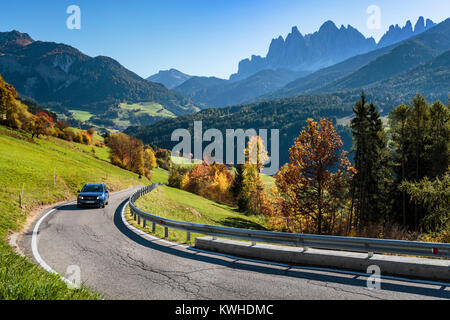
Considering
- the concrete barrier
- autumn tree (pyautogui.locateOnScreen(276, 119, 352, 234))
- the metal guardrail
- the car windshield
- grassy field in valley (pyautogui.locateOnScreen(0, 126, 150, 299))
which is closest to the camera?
grassy field in valley (pyautogui.locateOnScreen(0, 126, 150, 299))

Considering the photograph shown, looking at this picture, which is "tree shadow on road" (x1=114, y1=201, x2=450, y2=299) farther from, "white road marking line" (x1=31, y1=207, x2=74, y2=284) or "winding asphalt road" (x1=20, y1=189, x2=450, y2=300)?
"white road marking line" (x1=31, y1=207, x2=74, y2=284)

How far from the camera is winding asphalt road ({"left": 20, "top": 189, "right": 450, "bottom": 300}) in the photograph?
18.2 feet

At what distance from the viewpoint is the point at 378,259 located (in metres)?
6.71

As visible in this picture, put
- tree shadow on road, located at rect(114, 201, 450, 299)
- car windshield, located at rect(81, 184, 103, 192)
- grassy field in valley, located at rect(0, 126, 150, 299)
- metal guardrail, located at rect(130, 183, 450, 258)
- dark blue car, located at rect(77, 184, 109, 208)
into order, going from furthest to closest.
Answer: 1. car windshield, located at rect(81, 184, 103, 192)
2. dark blue car, located at rect(77, 184, 109, 208)
3. metal guardrail, located at rect(130, 183, 450, 258)
4. tree shadow on road, located at rect(114, 201, 450, 299)
5. grassy field in valley, located at rect(0, 126, 150, 299)

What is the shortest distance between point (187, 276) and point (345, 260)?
3.95 metres

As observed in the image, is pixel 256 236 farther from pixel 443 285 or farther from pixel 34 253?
pixel 34 253

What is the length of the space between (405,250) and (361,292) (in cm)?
243

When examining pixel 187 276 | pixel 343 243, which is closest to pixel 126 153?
pixel 187 276

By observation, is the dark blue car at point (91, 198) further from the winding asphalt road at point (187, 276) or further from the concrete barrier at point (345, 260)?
the concrete barrier at point (345, 260)

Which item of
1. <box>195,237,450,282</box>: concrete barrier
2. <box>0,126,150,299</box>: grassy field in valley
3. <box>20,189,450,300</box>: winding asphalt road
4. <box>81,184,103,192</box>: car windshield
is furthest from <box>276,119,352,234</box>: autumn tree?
<box>0,126,150,299</box>: grassy field in valley

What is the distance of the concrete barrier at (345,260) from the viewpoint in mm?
6117

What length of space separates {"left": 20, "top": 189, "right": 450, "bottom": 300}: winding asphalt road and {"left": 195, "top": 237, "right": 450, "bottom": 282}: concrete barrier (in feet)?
1.44

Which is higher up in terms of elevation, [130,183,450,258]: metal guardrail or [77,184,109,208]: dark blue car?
[130,183,450,258]: metal guardrail

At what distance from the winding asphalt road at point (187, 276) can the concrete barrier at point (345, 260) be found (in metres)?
0.44
